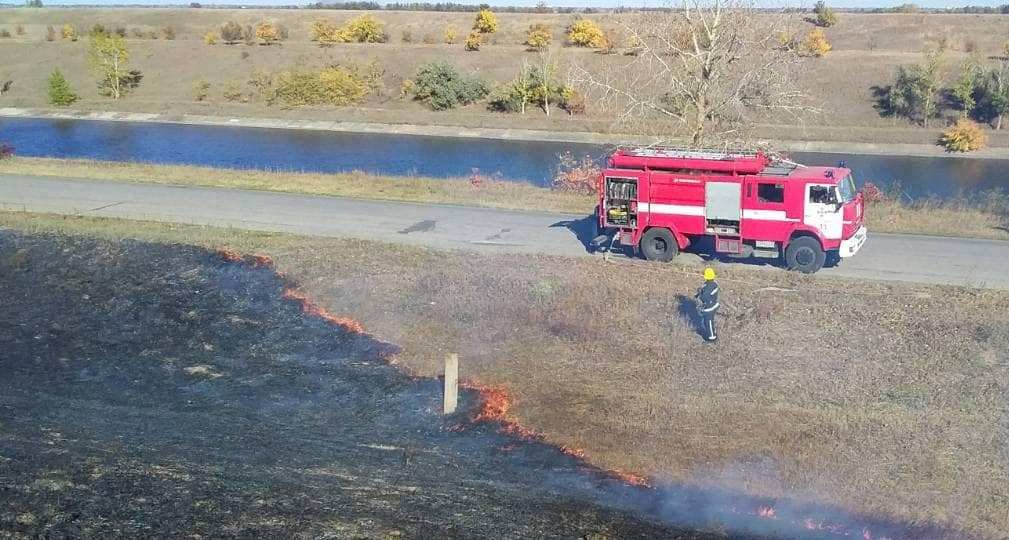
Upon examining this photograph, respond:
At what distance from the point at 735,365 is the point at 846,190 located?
7.29 meters

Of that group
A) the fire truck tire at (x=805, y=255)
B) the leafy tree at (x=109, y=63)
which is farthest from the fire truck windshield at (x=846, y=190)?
the leafy tree at (x=109, y=63)

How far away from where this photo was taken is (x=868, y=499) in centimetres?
1140

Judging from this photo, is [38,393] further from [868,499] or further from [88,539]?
[868,499]

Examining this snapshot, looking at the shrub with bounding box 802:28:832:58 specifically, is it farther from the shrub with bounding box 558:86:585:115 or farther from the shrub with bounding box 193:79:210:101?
the shrub with bounding box 193:79:210:101

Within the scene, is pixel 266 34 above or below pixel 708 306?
above

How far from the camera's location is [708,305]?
1681 centimetres

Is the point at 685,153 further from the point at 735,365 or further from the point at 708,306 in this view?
the point at 735,365

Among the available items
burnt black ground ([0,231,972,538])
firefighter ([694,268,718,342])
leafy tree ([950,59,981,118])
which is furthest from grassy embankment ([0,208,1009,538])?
leafy tree ([950,59,981,118])

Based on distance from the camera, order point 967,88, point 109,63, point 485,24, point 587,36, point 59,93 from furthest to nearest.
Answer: point 485,24 → point 587,36 → point 109,63 → point 59,93 → point 967,88

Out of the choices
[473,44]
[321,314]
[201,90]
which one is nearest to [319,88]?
[201,90]

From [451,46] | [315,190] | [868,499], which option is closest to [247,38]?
[451,46]

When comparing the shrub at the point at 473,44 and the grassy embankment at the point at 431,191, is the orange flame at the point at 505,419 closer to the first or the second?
the grassy embankment at the point at 431,191

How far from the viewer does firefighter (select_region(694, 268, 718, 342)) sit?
1670 centimetres

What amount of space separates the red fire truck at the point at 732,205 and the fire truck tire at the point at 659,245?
0.02 meters
